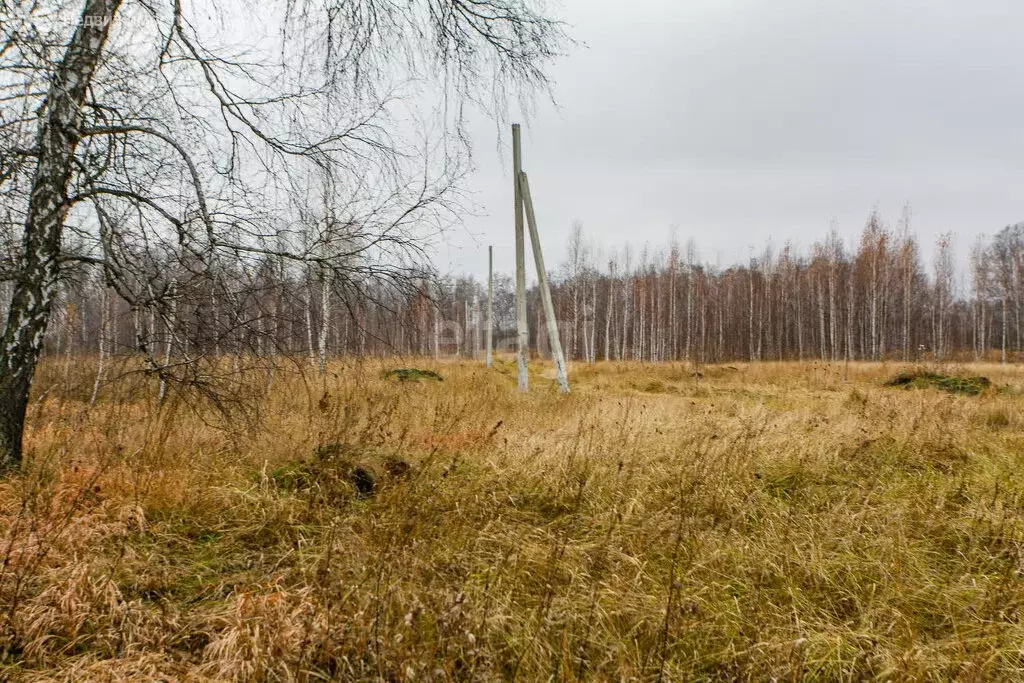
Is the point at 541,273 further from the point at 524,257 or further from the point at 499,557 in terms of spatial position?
the point at 499,557

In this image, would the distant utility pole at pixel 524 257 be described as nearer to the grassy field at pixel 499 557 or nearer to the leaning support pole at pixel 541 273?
the leaning support pole at pixel 541 273

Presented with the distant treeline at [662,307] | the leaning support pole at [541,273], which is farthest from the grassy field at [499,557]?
the leaning support pole at [541,273]

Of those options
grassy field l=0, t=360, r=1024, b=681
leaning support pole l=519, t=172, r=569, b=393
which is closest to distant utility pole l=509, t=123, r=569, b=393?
leaning support pole l=519, t=172, r=569, b=393

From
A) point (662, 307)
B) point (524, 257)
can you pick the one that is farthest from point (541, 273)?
point (662, 307)

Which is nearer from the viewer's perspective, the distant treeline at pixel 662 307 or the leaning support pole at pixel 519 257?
the distant treeline at pixel 662 307

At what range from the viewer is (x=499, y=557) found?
246cm

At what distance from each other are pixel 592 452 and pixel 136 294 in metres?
3.80

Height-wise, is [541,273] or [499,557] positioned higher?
[541,273]

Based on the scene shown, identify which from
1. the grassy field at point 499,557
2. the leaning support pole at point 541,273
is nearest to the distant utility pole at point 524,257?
the leaning support pole at point 541,273

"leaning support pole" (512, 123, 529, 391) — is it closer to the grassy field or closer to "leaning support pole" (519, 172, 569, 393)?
"leaning support pole" (519, 172, 569, 393)

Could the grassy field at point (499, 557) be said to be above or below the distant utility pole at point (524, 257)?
below

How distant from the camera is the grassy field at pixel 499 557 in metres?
1.81

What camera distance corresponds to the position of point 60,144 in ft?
10.1

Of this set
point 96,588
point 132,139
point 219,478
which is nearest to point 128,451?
point 219,478
